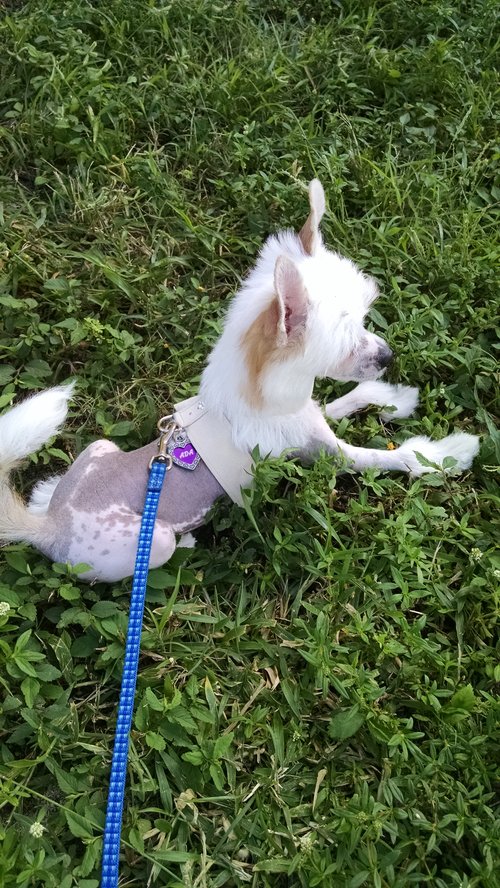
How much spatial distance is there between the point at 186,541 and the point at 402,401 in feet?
3.65

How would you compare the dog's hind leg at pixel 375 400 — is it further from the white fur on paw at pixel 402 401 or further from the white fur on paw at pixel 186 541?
the white fur on paw at pixel 186 541

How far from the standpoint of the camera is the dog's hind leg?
2.74 metres

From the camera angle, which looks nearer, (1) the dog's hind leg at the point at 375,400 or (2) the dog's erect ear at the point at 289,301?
(2) the dog's erect ear at the point at 289,301

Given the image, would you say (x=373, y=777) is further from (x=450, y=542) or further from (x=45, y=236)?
(x=45, y=236)

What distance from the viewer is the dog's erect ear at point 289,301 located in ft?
6.07

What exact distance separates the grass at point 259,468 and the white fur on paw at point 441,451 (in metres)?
0.08

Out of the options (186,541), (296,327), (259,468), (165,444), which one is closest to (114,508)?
(165,444)

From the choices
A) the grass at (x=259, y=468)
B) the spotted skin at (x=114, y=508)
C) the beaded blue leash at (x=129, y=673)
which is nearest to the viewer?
the beaded blue leash at (x=129, y=673)

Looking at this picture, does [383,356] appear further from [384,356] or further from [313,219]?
[313,219]

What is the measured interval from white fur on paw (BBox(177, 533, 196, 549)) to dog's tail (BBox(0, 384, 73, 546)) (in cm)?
51

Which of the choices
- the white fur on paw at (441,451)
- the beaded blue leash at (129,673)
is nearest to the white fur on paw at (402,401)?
the white fur on paw at (441,451)

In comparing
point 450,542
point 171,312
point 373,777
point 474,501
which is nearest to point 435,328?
point 474,501

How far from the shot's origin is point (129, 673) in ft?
6.41

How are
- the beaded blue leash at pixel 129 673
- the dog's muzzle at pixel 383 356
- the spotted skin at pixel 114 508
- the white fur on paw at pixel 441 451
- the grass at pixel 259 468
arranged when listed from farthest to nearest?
the white fur on paw at pixel 441 451, the dog's muzzle at pixel 383 356, the spotted skin at pixel 114 508, the grass at pixel 259 468, the beaded blue leash at pixel 129 673
